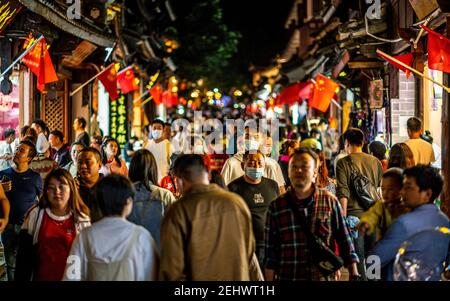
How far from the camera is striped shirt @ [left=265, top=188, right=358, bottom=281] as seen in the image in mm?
7141

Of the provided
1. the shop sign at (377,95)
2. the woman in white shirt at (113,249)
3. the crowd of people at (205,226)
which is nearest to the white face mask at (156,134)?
the shop sign at (377,95)

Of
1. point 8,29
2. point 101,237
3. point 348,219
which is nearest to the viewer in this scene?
point 101,237

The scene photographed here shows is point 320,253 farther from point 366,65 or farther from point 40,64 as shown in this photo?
point 366,65

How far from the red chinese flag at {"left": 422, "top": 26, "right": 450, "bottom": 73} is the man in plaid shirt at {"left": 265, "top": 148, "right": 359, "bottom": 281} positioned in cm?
591

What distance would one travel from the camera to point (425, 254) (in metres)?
6.46

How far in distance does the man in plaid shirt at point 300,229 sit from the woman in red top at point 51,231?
1.81 meters

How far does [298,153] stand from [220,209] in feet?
4.70

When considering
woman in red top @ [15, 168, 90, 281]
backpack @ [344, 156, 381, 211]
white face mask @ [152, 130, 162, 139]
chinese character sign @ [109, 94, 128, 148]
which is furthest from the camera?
chinese character sign @ [109, 94, 128, 148]

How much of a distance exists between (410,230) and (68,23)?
47.0ft

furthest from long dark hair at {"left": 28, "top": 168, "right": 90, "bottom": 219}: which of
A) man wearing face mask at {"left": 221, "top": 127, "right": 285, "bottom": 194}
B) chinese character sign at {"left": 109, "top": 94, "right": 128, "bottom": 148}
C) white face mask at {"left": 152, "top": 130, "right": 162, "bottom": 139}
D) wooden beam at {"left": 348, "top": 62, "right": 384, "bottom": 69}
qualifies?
chinese character sign at {"left": 109, "top": 94, "right": 128, "bottom": 148}

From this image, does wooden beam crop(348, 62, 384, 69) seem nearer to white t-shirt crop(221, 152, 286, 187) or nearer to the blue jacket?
white t-shirt crop(221, 152, 286, 187)

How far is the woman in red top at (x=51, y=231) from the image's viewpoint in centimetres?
742
